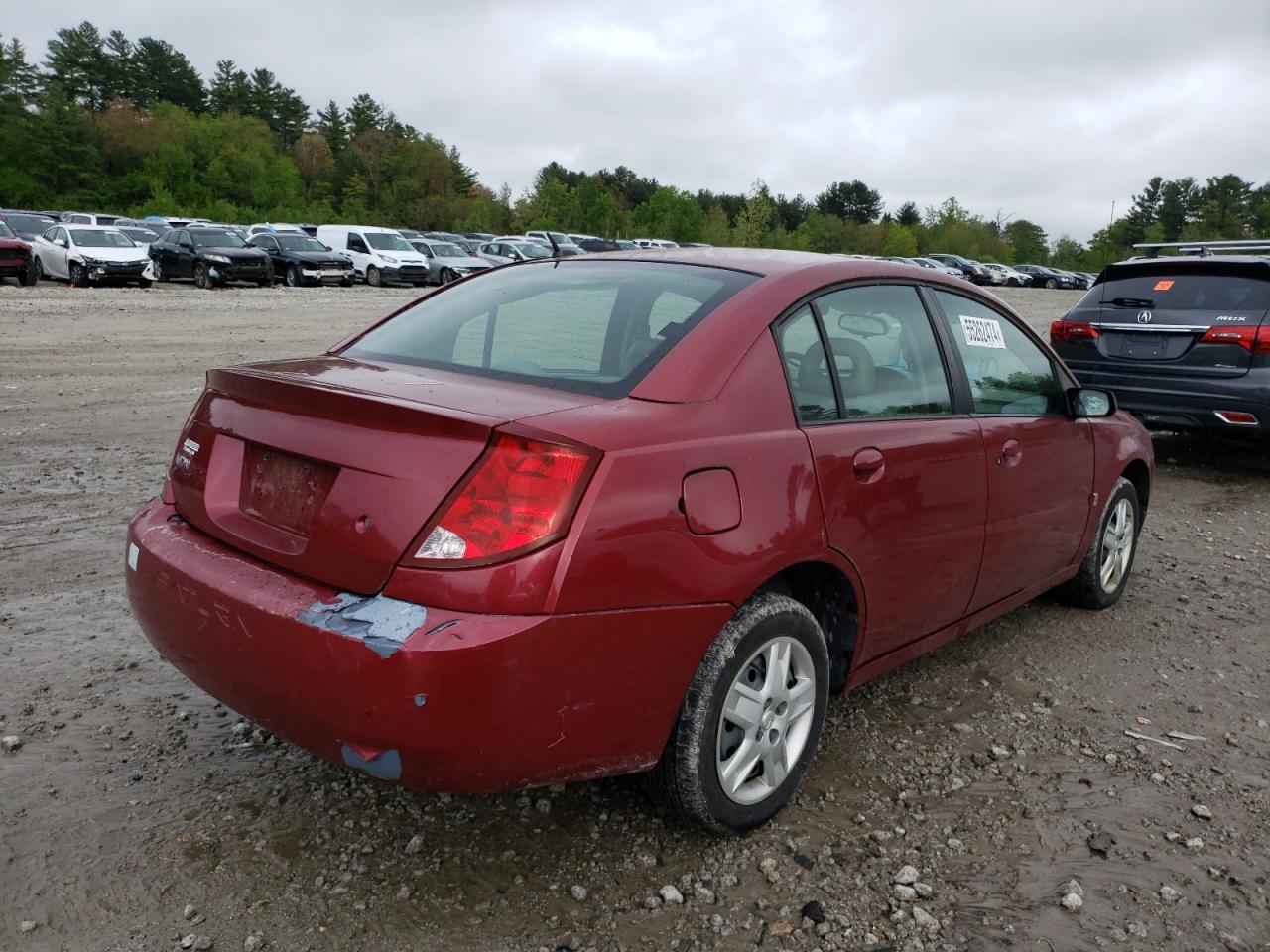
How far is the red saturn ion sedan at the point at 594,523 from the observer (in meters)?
2.29

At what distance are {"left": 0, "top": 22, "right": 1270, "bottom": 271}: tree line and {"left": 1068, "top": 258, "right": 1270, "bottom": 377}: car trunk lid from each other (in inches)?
2591

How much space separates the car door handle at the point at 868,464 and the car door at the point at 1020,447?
0.70 metres

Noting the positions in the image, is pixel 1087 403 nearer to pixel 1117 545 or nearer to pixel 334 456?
pixel 1117 545

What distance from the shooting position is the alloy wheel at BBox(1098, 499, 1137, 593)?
189 inches

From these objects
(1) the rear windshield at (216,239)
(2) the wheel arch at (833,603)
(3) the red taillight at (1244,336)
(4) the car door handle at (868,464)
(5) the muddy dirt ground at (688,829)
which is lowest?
(5) the muddy dirt ground at (688,829)

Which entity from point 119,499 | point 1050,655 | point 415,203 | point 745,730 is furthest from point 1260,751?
point 415,203

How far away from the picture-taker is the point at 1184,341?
762 cm

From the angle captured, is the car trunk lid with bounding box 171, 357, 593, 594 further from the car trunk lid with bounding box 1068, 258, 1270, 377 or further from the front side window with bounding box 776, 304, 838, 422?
the car trunk lid with bounding box 1068, 258, 1270, 377

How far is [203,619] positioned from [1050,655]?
336cm

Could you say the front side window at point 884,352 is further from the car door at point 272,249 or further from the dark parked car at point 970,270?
the dark parked car at point 970,270

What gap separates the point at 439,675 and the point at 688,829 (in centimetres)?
107

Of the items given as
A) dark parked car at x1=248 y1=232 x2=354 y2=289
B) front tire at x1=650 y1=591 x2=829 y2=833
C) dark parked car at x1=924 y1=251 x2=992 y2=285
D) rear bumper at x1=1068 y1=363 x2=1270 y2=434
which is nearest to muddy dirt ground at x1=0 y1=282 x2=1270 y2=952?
front tire at x1=650 y1=591 x2=829 y2=833

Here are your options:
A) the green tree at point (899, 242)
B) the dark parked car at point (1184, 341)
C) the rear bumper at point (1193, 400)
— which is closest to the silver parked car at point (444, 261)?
the dark parked car at point (1184, 341)

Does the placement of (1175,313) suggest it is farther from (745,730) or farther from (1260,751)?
(745,730)
